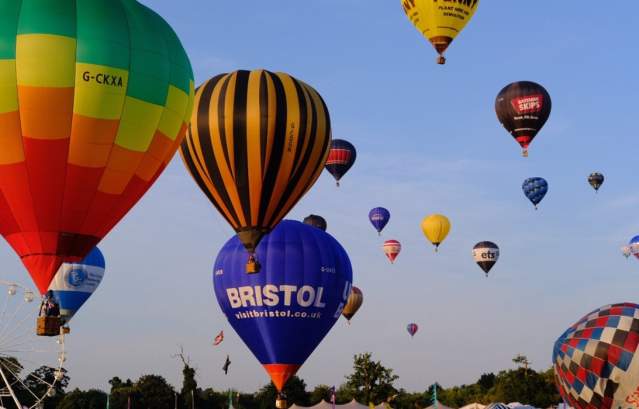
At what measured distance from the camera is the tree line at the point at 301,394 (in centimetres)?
7369

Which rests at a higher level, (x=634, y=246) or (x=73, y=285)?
(x=634, y=246)

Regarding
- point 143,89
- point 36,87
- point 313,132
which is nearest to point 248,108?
point 313,132

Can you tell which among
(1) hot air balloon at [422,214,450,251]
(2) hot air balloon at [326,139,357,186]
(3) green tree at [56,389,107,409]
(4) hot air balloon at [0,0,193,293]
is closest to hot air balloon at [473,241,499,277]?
(1) hot air balloon at [422,214,450,251]

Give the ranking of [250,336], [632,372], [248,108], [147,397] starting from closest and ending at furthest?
[632,372]
[248,108]
[250,336]
[147,397]

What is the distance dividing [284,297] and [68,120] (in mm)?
12998

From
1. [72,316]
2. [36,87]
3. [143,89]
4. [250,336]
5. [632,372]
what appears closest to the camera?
[36,87]

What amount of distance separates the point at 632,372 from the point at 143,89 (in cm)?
1383

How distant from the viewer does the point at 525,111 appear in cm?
4097

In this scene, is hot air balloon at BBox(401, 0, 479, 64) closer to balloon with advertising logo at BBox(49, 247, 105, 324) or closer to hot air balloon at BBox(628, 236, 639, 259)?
balloon with advertising logo at BBox(49, 247, 105, 324)

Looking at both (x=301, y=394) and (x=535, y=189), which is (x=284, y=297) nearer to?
(x=535, y=189)

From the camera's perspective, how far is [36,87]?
18656 millimetres

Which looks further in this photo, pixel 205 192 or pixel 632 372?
pixel 205 192

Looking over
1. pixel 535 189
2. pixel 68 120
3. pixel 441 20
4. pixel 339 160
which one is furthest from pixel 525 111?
pixel 68 120

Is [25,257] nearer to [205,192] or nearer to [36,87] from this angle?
[36,87]
